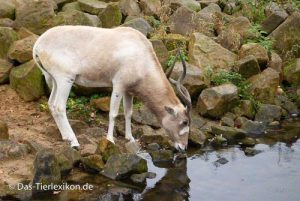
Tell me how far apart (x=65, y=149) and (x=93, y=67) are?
1576 millimetres

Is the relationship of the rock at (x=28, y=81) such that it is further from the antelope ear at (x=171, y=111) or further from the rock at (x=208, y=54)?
the rock at (x=208, y=54)

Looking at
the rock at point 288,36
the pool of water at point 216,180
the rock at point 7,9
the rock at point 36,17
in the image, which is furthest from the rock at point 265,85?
the rock at point 7,9

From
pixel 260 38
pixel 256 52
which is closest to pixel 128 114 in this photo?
pixel 256 52

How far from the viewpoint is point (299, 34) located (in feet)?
47.5

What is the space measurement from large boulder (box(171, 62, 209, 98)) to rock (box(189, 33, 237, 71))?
0.74 metres

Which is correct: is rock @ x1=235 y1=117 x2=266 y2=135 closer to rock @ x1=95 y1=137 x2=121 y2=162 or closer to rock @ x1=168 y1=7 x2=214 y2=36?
rock @ x1=95 y1=137 x2=121 y2=162

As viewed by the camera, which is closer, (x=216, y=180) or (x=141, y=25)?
(x=216, y=180)

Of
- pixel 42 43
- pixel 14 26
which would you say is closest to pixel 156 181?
pixel 42 43

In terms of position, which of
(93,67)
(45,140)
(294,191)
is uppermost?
(93,67)

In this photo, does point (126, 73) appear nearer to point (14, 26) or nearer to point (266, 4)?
point (14, 26)

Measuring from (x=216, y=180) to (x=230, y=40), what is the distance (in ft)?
18.9

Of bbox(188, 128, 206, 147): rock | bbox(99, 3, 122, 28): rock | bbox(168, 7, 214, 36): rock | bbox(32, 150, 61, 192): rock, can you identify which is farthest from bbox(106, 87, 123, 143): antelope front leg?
bbox(168, 7, 214, 36): rock

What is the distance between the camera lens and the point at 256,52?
1343cm

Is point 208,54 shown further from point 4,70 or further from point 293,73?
point 4,70
